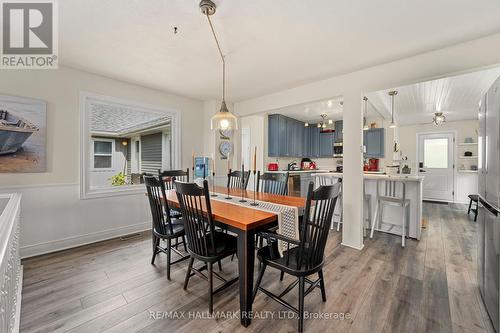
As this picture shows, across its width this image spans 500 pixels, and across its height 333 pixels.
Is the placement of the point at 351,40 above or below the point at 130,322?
above

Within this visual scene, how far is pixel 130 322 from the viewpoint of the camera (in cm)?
166

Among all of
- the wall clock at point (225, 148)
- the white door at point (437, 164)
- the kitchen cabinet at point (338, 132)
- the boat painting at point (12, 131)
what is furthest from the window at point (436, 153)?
the boat painting at point (12, 131)

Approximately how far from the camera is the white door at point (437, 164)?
6.16m

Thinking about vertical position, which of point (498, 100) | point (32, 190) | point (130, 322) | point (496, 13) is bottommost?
point (130, 322)

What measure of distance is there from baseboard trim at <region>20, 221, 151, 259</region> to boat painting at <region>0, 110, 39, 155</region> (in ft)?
3.96

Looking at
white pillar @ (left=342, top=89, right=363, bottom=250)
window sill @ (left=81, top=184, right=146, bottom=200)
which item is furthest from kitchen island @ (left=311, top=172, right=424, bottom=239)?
window sill @ (left=81, top=184, right=146, bottom=200)

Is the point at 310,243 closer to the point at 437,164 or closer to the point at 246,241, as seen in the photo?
the point at 246,241

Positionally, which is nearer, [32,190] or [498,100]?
[498,100]

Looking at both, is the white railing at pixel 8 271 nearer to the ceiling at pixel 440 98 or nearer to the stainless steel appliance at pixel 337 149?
the ceiling at pixel 440 98

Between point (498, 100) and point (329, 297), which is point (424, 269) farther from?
point (498, 100)

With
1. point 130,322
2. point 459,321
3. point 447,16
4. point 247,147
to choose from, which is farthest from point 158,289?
point 247,147

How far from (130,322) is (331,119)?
19.6 ft

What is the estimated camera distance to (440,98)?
4.16 metres

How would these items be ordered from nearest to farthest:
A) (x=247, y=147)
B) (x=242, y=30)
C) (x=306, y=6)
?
(x=306, y=6) → (x=242, y=30) → (x=247, y=147)
